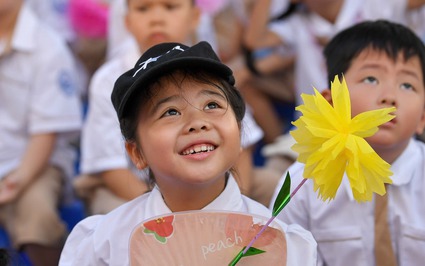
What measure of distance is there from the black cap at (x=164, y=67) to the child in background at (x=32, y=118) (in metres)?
1.17

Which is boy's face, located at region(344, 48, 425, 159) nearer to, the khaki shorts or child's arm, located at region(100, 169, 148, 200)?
child's arm, located at region(100, 169, 148, 200)

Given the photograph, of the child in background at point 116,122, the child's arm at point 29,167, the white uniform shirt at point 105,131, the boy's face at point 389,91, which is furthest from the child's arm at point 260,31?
the boy's face at point 389,91

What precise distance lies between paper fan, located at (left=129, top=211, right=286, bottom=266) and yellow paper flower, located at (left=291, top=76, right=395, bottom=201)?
7.4 inches

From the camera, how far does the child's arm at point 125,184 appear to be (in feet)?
9.07

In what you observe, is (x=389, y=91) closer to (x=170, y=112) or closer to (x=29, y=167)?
(x=170, y=112)

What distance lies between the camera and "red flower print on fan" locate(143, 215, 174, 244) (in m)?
1.63

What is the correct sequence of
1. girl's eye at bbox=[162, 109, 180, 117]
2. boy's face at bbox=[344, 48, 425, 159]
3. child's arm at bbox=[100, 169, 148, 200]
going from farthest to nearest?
1. child's arm at bbox=[100, 169, 148, 200]
2. boy's face at bbox=[344, 48, 425, 159]
3. girl's eye at bbox=[162, 109, 180, 117]

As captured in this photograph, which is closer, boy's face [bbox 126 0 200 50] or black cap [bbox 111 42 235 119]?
black cap [bbox 111 42 235 119]

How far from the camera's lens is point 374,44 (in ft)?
6.95

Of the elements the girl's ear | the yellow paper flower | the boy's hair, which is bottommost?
the girl's ear

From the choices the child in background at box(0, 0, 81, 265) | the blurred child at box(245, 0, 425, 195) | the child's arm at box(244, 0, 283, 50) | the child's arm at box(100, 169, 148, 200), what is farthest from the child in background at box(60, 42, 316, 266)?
the child's arm at box(244, 0, 283, 50)

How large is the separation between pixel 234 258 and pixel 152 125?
0.33 meters

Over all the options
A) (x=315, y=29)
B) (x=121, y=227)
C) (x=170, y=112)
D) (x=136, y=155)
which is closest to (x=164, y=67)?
(x=170, y=112)

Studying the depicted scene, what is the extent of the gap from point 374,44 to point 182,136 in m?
0.66
